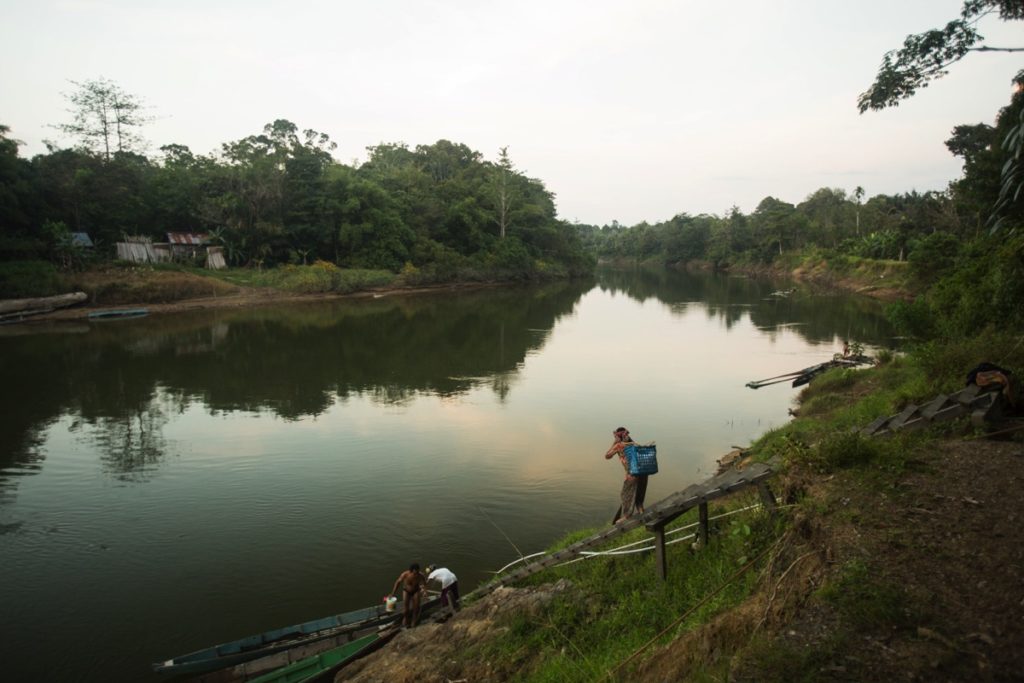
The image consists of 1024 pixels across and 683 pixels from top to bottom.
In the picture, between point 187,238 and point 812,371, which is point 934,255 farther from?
point 187,238

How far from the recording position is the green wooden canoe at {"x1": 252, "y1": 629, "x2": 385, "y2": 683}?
305 inches

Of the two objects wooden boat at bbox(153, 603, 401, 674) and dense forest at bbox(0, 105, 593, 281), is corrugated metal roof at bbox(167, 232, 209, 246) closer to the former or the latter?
dense forest at bbox(0, 105, 593, 281)

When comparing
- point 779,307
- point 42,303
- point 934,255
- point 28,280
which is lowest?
point 779,307

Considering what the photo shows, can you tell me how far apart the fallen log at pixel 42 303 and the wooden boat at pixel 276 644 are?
139 ft

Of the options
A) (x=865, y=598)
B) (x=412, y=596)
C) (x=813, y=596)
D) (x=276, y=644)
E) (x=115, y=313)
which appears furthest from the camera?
(x=115, y=313)

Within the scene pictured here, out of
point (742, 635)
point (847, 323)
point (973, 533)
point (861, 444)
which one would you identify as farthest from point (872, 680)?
point (847, 323)

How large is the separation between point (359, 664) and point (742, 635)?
17.4ft

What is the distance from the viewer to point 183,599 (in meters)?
10.3

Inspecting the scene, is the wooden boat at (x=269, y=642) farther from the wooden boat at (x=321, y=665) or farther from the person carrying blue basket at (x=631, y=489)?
the person carrying blue basket at (x=631, y=489)

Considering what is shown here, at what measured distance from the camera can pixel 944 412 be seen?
7762 millimetres

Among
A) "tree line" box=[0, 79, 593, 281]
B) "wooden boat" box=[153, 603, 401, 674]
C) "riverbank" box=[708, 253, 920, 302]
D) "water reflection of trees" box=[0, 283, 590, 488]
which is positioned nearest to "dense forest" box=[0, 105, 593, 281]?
"tree line" box=[0, 79, 593, 281]

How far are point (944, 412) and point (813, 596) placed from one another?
4.74 meters

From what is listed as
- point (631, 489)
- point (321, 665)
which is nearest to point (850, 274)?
point (631, 489)

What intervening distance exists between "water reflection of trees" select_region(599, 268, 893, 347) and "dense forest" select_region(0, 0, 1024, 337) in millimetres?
4962
